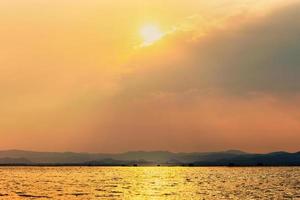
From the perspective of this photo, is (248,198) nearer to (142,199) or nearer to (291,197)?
(291,197)

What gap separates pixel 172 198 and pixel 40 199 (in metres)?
23.8

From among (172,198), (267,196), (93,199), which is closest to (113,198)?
(93,199)

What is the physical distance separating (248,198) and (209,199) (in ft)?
28.7

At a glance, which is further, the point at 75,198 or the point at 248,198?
the point at 248,198

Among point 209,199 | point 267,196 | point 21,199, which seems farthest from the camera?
point 267,196

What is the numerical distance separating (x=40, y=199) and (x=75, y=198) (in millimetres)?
6118

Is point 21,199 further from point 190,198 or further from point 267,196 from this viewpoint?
point 267,196

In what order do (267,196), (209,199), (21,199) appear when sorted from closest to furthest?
(21,199), (209,199), (267,196)

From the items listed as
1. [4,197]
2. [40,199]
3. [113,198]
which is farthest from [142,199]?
[4,197]

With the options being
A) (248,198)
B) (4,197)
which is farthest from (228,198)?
(4,197)

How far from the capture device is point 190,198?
3844 inches

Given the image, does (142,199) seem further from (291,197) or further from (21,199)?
(291,197)

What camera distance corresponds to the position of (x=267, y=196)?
105 m

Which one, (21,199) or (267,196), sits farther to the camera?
(267,196)
